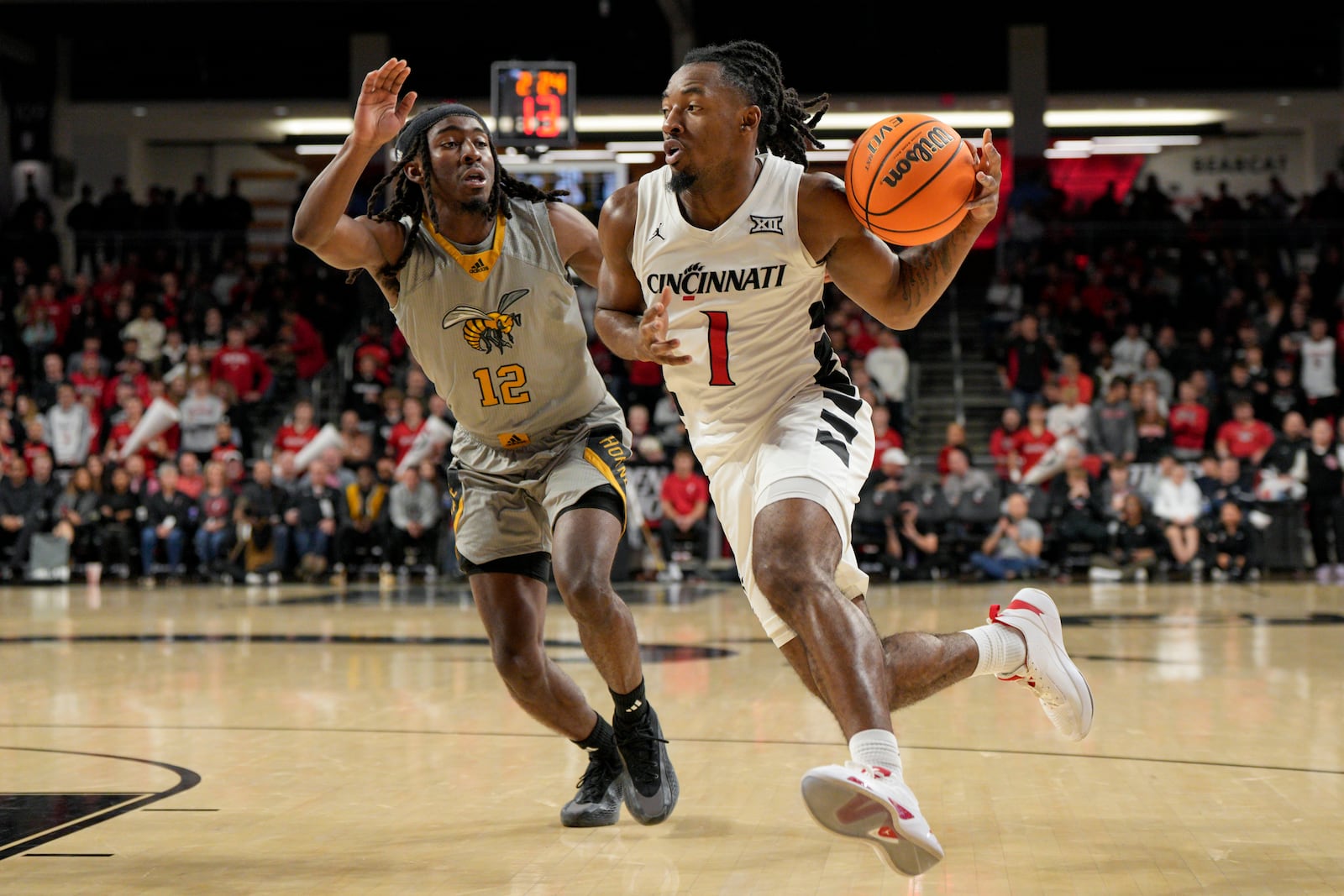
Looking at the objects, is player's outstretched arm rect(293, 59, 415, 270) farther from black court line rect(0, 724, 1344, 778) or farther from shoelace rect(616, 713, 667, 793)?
black court line rect(0, 724, 1344, 778)

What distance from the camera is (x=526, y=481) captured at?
4.93 m

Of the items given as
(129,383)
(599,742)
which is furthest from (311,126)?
(599,742)

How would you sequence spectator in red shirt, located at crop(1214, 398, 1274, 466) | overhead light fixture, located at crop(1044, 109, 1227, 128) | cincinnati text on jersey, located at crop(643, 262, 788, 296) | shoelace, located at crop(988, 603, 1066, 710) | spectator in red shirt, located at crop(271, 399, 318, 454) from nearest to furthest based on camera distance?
cincinnati text on jersey, located at crop(643, 262, 788, 296) → shoelace, located at crop(988, 603, 1066, 710) → spectator in red shirt, located at crop(1214, 398, 1274, 466) → spectator in red shirt, located at crop(271, 399, 318, 454) → overhead light fixture, located at crop(1044, 109, 1227, 128)

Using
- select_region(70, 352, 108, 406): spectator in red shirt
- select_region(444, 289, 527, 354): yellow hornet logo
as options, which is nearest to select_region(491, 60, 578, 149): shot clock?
select_region(70, 352, 108, 406): spectator in red shirt

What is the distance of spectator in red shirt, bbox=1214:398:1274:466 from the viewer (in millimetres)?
15273

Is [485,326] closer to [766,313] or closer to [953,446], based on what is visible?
[766,313]

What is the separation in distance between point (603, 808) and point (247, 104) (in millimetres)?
23141

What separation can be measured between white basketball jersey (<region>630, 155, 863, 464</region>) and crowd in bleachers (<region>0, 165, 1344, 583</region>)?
10.1 meters

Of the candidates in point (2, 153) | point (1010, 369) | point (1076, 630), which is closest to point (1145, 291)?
point (1010, 369)

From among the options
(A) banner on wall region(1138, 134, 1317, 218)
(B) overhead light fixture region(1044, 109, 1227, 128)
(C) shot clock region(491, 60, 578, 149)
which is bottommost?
(C) shot clock region(491, 60, 578, 149)

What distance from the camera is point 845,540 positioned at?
4023mm

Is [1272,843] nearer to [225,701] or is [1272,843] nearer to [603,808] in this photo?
[603,808]

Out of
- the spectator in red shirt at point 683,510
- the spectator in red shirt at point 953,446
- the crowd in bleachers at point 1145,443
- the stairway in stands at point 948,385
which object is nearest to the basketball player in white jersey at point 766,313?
the spectator in red shirt at point 683,510

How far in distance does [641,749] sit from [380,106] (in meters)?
2.12
